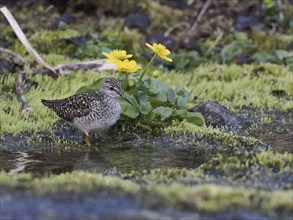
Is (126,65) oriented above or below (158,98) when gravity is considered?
above

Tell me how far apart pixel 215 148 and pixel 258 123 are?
1.85 metres

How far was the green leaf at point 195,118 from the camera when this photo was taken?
8.76m

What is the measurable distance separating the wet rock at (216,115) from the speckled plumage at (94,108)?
4.94 feet

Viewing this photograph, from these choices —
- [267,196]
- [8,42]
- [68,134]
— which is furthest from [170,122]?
[8,42]

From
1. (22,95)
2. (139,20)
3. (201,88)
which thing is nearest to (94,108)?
(22,95)

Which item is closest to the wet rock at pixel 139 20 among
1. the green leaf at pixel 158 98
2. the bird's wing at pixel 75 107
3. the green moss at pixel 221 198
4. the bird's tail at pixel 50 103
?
the green leaf at pixel 158 98

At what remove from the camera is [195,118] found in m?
8.77

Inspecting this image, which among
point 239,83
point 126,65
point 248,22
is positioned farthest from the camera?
point 248,22

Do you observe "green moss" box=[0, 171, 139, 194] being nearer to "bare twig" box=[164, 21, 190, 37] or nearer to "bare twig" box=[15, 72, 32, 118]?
"bare twig" box=[15, 72, 32, 118]

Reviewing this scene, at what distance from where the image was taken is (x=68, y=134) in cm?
871

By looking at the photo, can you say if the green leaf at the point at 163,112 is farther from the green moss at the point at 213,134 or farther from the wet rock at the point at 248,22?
the wet rock at the point at 248,22

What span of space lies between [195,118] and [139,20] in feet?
17.9

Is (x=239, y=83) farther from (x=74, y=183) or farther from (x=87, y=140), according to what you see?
(x=74, y=183)

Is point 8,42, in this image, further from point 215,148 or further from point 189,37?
point 215,148
